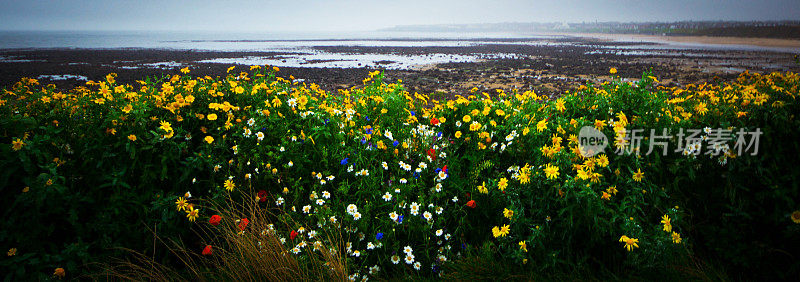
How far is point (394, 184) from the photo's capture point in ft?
11.7

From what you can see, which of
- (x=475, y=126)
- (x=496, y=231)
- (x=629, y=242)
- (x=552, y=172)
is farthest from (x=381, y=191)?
(x=629, y=242)

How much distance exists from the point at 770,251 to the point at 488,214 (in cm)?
197

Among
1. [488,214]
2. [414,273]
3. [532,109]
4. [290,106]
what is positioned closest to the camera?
[414,273]

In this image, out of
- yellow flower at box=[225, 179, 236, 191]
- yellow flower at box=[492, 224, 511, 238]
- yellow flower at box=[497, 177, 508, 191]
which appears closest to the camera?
yellow flower at box=[492, 224, 511, 238]

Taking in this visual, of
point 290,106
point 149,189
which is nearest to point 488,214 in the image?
point 290,106

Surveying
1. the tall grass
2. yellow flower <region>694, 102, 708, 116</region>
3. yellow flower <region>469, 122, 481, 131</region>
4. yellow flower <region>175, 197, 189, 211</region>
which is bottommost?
the tall grass

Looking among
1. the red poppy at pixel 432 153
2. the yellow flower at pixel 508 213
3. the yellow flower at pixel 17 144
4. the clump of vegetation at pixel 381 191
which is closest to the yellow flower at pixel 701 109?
the clump of vegetation at pixel 381 191

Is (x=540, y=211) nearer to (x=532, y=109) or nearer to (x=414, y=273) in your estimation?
(x=414, y=273)

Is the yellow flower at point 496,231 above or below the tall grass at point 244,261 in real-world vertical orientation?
above

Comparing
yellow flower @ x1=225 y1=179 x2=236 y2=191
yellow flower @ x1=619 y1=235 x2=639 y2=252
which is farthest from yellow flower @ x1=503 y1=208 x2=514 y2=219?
yellow flower @ x1=225 y1=179 x2=236 y2=191

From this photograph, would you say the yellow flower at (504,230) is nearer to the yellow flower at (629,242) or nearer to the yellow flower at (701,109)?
the yellow flower at (629,242)

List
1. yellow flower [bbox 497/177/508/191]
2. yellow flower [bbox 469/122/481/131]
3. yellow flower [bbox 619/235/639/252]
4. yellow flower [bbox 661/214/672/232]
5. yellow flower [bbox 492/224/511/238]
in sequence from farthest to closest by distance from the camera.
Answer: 1. yellow flower [bbox 469/122/481/131]
2. yellow flower [bbox 497/177/508/191]
3. yellow flower [bbox 492/224/511/238]
4. yellow flower [bbox 661/214/672/232]
5. yellow flower [bbox 619/235/639/252]

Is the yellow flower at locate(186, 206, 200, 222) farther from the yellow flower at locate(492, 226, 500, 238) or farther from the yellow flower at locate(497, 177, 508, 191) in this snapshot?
the yellow flower at locate(497, 177, 508, 191)

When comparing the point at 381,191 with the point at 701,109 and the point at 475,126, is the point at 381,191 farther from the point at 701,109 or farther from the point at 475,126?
the point at 701,109
